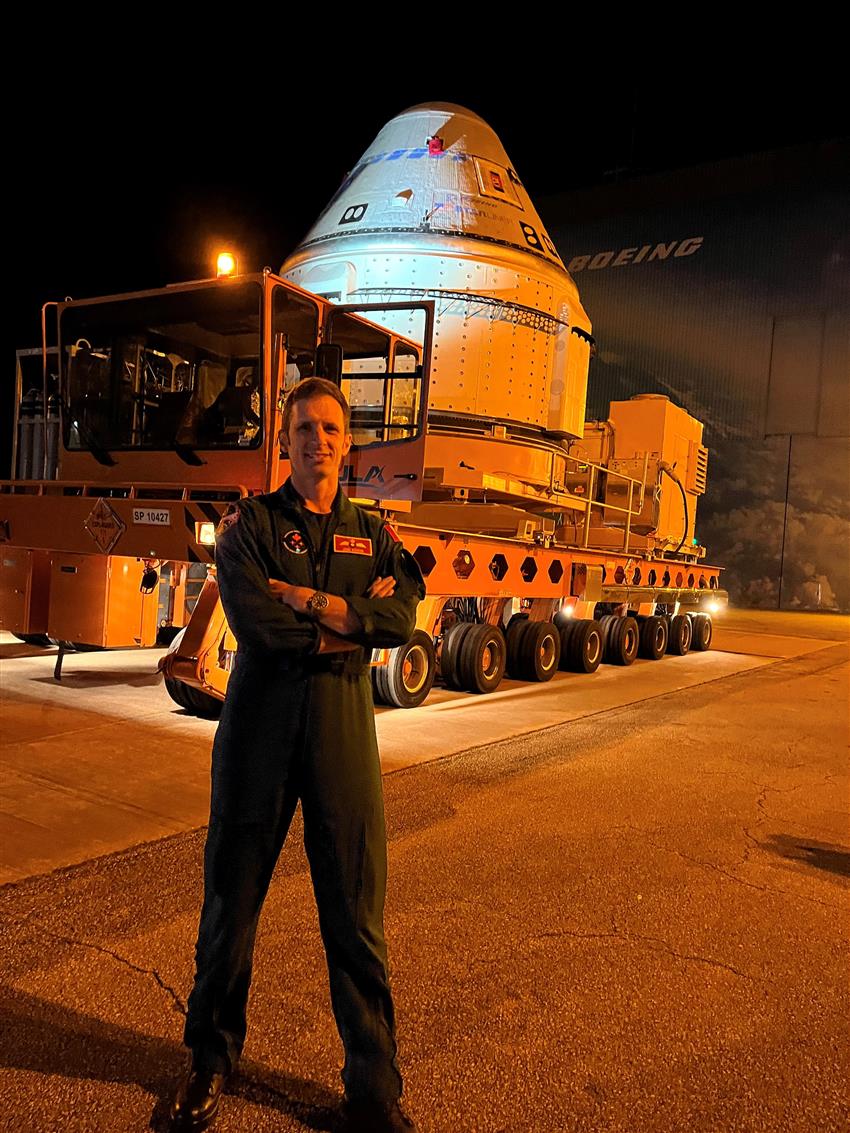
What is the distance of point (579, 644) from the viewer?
11492mm

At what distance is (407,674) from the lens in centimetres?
824

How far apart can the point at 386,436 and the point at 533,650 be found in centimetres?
354

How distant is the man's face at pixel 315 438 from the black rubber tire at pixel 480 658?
691 centimetres

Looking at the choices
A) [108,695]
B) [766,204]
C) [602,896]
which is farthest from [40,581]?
[766,204]

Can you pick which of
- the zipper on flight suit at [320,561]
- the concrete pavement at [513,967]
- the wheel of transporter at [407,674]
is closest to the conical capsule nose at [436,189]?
the wheel of transporter at [407,674]

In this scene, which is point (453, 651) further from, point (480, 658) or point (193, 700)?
point (193, 700)

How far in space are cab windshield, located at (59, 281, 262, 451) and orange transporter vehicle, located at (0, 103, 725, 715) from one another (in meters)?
0.02

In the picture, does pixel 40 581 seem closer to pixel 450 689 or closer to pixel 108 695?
pixel 108 695

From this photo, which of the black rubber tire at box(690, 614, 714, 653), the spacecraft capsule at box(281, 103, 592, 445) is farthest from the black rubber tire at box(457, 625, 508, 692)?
the black rubber tire at box(690, 614, 714, 653)

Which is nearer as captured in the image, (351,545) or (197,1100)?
(197,1100)

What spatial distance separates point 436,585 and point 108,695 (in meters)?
3.07

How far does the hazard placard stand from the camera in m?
6.95

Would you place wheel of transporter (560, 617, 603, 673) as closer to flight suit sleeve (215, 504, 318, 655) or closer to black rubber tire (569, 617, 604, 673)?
black rubber tire (569, 617, 604, 673)

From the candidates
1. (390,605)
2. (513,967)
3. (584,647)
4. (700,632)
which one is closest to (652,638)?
(700,632)
